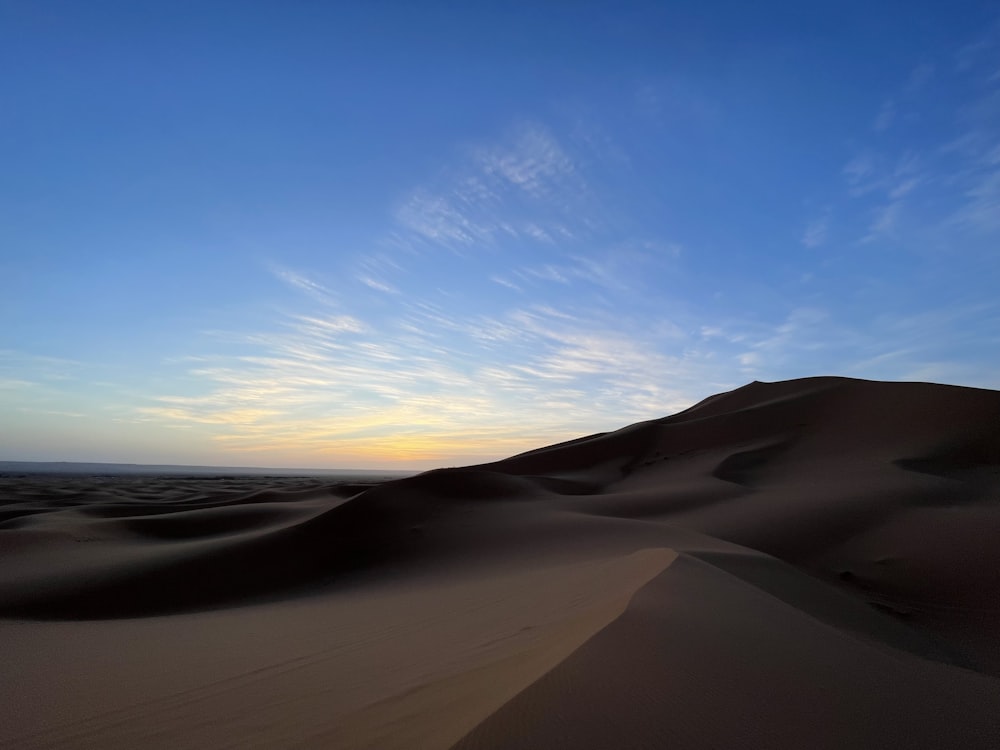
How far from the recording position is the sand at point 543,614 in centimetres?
220

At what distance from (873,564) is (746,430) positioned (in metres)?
10.2

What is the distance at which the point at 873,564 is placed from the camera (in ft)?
22.0

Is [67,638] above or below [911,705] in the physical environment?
below

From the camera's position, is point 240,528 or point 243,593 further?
point 240,528

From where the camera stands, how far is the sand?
220 cm

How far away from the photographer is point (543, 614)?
386 cm

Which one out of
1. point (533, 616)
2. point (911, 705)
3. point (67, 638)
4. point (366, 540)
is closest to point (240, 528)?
point (366, 540)

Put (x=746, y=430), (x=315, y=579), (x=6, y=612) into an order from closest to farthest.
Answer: (x=6, y=612)
(x=315, y=579)
(x=746, y=430)

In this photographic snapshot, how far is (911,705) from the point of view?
2.37 meters

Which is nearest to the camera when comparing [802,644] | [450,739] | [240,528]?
[450,739]

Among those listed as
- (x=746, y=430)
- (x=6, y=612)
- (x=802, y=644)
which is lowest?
(x=6, y=612)

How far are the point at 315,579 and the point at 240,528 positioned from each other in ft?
15.2

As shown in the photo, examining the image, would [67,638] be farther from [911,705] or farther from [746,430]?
[746,430]

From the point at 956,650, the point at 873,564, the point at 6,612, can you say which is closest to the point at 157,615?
the point at 6,612
